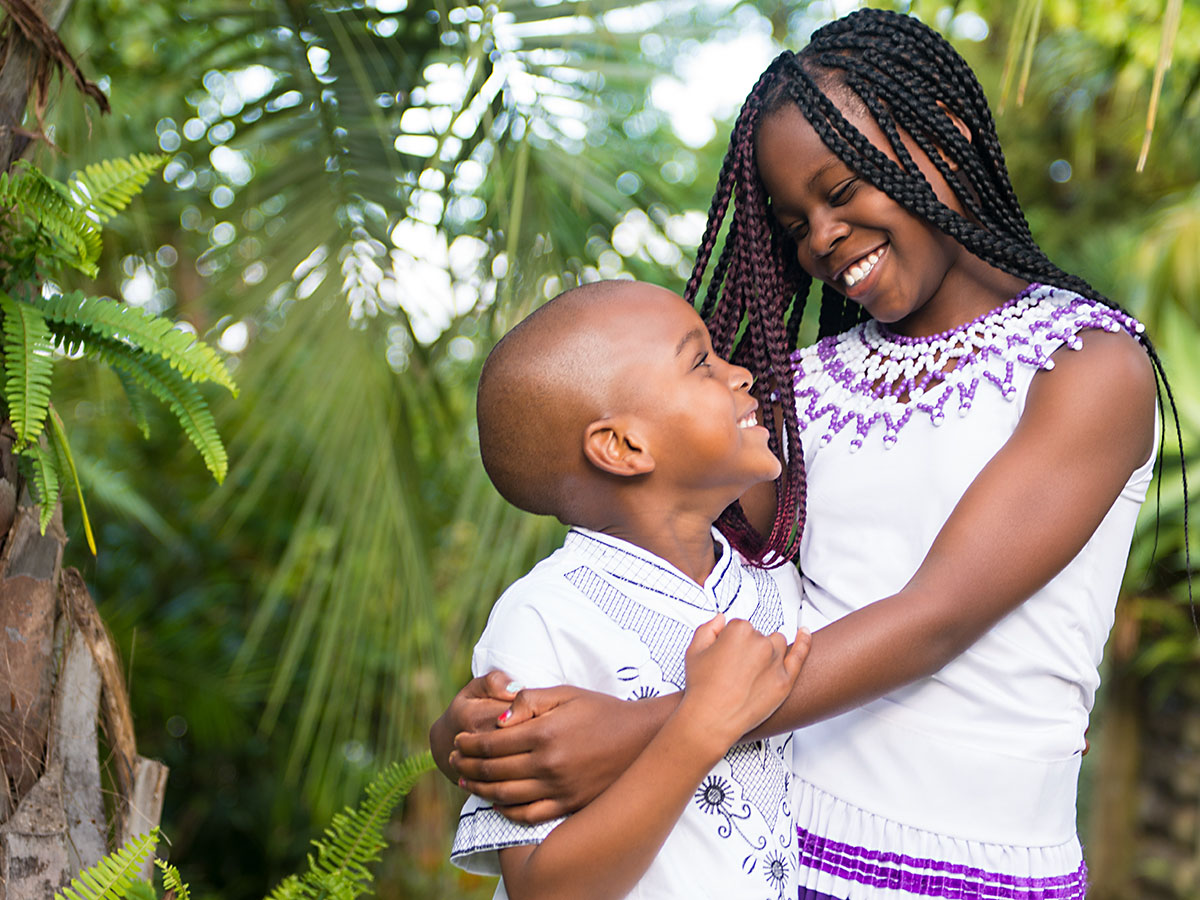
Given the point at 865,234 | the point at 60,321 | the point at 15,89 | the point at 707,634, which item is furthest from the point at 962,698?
the point at 15,89

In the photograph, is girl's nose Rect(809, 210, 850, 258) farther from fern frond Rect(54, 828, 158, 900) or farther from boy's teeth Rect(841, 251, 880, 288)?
fern frond Rect(54, 828, 158, 900)

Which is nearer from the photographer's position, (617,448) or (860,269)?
(617,448)

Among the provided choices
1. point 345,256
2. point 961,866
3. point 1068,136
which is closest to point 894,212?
point 961,866

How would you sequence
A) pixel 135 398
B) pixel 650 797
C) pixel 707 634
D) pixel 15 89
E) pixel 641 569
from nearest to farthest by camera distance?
pixel 650 797, pixel 707 634, pixel 641 569, pixel 15 89, pixel 135 398

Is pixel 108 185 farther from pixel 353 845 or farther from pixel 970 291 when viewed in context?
pixel 970 291

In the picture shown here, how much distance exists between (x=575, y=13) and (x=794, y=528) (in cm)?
121

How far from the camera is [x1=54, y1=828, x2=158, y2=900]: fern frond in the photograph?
3.80 feet

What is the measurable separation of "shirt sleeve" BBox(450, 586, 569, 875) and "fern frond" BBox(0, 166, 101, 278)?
2.27ft

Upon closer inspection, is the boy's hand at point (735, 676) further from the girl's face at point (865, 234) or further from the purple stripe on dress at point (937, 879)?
the girl's face at point (865, 234)

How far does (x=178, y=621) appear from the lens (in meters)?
3.62

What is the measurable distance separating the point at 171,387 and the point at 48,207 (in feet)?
0.93

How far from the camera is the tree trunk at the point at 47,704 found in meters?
1.30

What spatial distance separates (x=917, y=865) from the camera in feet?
4.37

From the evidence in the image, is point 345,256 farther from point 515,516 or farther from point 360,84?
point 515,516
